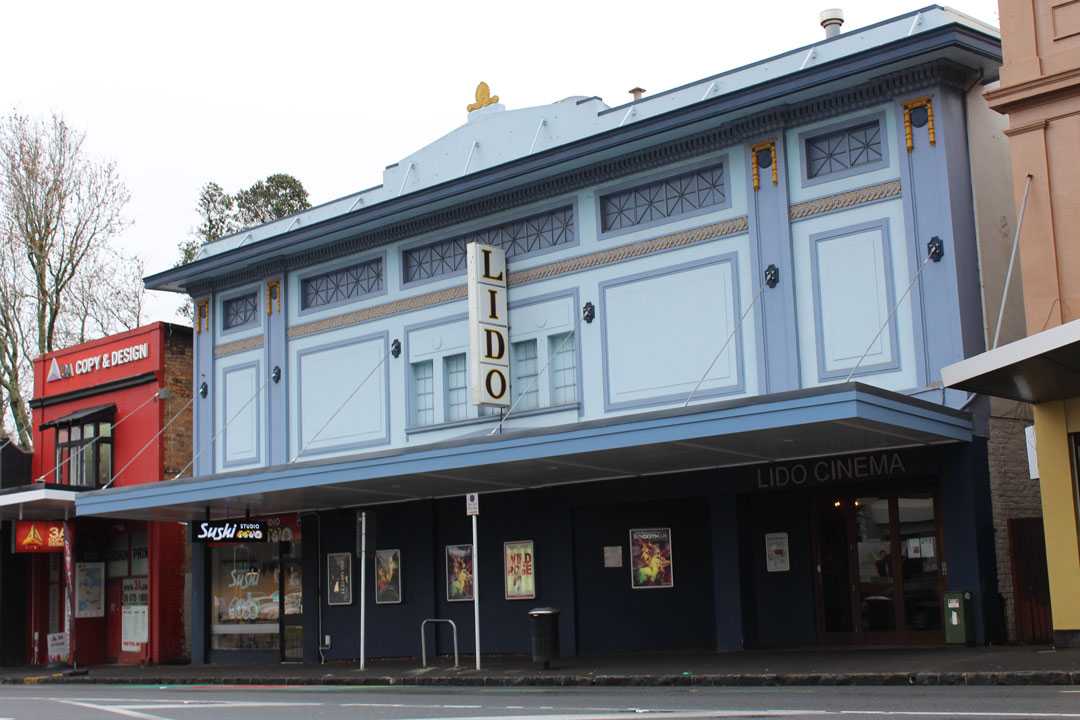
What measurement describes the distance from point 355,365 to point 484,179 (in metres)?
5.34

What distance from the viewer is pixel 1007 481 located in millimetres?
19891

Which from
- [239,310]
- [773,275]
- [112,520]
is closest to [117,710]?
[773,275]

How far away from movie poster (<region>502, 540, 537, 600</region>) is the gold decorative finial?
29.6ft

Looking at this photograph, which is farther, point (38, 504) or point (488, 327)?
point (38, 504)

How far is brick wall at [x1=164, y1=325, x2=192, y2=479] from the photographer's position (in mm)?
32375

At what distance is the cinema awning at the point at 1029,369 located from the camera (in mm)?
15148

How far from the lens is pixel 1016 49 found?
18812 millimetres

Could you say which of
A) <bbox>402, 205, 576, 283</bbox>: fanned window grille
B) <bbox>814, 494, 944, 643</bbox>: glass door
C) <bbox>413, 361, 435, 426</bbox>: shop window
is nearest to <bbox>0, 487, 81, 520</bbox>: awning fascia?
<bbox>413, 361, 435, 426</bbox>: shop window

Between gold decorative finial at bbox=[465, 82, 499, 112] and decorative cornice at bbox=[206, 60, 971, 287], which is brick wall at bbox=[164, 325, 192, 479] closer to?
decorative cornice at bbox=[206, 60, 971, 287]

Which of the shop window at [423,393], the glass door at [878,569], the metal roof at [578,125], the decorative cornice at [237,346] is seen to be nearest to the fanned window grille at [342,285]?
Answer: the metal roof at [578,125]

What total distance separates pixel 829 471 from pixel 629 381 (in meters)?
4.01

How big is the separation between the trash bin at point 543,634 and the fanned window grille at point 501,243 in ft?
23.3

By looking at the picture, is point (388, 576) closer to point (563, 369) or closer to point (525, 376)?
point (525, 376)

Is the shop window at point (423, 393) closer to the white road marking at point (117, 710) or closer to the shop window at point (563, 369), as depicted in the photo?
the shop window at point (563, 369)
